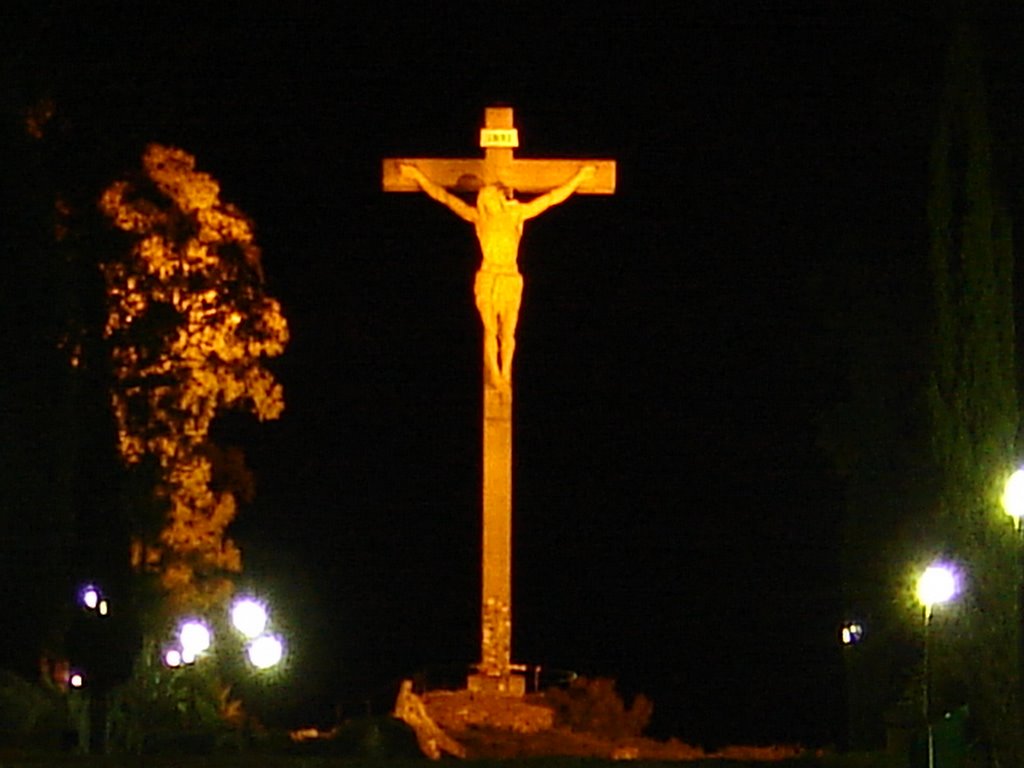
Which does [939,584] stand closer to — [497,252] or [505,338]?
[505,338]

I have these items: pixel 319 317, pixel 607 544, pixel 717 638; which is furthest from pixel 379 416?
pixel 717 638

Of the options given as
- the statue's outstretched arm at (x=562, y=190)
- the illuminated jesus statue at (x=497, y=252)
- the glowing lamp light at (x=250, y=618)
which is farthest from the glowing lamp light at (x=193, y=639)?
the statue's outstretched arm at (x=562, y=190)

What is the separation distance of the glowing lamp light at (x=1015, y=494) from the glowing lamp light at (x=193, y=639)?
25.2 ft

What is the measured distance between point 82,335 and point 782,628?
10358mm

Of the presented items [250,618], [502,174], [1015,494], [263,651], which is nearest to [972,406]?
[1015,494]

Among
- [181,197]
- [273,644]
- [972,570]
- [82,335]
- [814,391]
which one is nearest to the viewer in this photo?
[972,570]

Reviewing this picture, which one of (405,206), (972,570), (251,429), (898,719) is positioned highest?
(405,206)

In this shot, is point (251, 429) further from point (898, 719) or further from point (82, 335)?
point (898, 719)

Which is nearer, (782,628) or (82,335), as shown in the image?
(82,335)

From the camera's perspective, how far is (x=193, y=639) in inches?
667

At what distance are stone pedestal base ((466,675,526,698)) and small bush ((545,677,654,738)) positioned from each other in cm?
42

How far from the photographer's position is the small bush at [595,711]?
54.3 feet

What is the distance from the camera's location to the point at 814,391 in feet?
71.3

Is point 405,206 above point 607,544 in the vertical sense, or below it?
above
